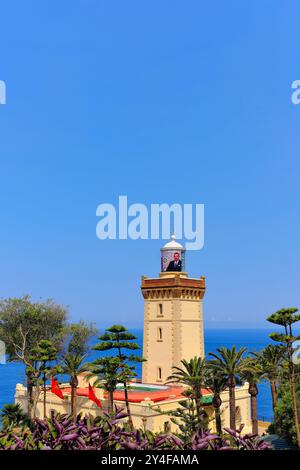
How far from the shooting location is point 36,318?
1981 inches

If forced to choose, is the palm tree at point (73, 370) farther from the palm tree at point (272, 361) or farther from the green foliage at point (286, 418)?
the green foliage at point (286, 418)

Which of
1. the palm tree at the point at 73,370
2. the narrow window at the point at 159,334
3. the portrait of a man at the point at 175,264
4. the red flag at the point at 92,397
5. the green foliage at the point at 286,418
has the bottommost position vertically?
the green foliage at the point at 286,418

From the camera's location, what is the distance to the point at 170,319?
45781mm

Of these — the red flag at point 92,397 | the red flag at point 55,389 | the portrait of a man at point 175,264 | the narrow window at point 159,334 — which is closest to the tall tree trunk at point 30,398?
the red flag at point 55,389

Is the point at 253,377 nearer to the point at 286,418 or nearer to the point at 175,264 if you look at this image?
the point at 286,418

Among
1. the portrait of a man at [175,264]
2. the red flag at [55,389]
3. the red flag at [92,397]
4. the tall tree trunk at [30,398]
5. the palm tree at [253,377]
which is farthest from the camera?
the portrait of a man at [175,264]

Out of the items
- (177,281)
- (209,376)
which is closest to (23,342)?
(177,281)

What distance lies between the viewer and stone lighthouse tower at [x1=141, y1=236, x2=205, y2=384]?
45.4m

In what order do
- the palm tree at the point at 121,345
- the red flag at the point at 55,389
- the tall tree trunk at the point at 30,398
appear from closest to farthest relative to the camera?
the palm tree at the point at 121,345 < the red flag at the point at 55,389 < the tall tree trunk at the point at 30,398

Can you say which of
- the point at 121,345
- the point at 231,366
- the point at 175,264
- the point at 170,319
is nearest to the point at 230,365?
the point at 231,366

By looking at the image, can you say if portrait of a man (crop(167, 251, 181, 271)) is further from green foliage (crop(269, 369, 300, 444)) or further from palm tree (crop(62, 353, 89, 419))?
green foliage (crop(269, 369, 300, 444))

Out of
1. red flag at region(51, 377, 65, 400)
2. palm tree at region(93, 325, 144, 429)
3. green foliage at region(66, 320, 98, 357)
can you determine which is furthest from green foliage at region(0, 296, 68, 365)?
palm tree at region(93, 325, 144, 429)

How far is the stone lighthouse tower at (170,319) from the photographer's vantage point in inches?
1786
